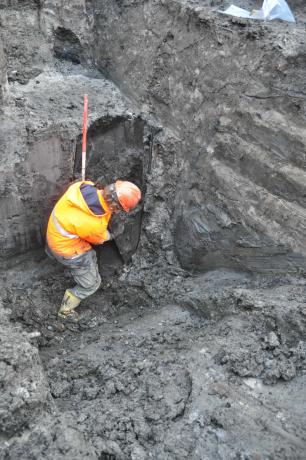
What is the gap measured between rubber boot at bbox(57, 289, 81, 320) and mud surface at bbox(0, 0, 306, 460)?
4.3 inches

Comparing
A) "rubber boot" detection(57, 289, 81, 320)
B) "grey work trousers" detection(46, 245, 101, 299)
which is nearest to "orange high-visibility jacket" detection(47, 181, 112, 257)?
"grey work trousers" detection(46, 245, 101, 299)

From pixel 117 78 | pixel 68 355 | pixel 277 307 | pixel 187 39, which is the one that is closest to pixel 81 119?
pixel 117 78

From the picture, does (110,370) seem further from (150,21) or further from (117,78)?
(150,21)

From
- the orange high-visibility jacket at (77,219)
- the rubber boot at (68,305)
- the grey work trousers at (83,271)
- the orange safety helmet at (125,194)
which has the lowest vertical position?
the rubber boot at (68,305)

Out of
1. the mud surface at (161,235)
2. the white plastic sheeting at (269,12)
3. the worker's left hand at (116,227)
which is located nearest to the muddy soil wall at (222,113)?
the mud surface at (161,235)

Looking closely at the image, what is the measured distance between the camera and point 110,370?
338cm

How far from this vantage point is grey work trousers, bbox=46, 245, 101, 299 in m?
4.38

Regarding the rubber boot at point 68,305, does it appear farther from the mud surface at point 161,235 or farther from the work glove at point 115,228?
the work glove at point 115,228

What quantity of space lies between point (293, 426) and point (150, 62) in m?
3.74

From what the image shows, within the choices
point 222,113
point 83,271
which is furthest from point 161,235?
point 222,113

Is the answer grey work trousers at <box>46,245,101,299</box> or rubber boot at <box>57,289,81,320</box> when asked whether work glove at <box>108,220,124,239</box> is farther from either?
rubber boot at <box>57,289,81,320</box>

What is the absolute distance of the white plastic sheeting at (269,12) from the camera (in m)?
4.27

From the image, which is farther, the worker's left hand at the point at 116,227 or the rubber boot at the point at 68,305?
the worker's left hand at the point at 116,227

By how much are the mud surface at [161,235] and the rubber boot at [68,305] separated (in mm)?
108
